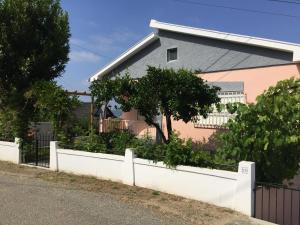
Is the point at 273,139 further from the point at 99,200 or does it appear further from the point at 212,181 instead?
the point at 99,200

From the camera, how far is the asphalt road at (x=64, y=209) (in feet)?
23.3

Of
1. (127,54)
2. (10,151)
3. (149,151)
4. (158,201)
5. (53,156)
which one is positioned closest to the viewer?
(158,201)

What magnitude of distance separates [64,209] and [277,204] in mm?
4284

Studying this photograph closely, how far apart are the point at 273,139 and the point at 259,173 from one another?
37.5 inches

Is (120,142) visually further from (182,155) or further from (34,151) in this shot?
(34,151)

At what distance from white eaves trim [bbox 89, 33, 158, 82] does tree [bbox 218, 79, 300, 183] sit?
8.61 m

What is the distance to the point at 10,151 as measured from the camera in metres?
14.4

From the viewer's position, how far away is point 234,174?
786cm

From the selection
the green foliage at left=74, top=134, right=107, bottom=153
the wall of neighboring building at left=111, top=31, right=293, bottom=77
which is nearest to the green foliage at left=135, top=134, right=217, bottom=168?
the green foliage at left=74, top=134, right=107, bottom=153

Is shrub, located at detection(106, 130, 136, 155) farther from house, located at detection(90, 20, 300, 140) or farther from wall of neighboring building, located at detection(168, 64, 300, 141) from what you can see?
wall of neighboring building, located at detection(168, 64, 300, 141)

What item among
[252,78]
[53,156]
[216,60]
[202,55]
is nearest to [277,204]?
[252,78]

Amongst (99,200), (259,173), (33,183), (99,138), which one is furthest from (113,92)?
(259,173)

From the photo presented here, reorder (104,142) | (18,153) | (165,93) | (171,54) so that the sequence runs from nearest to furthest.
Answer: (165,93) < (104,142) < (18,153) < (171,54)

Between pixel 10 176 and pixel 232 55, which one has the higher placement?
pixel 232 55
